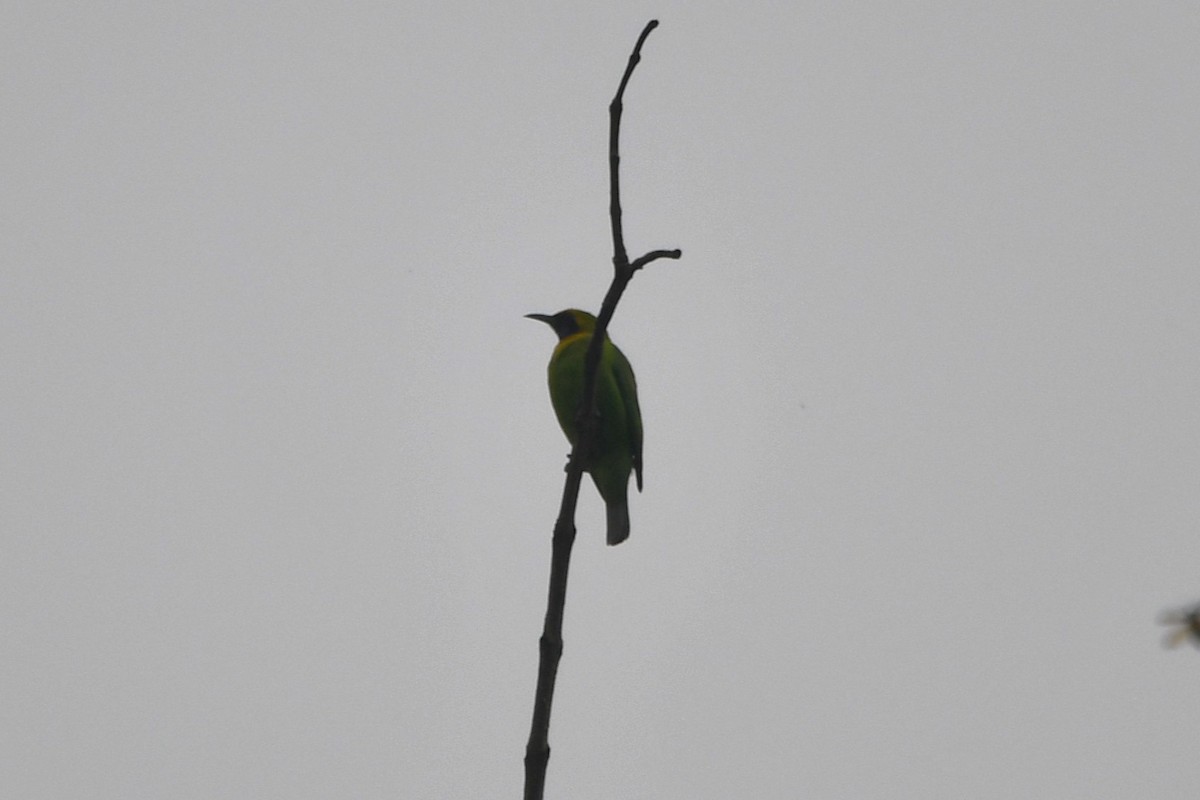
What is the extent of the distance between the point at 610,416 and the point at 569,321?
1.69m

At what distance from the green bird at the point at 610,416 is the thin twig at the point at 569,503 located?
3.13m

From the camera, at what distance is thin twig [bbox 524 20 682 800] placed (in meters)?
1.85

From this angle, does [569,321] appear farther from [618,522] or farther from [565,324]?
A: [618,522]

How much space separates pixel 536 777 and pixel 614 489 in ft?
13.3

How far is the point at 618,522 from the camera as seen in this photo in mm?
5777

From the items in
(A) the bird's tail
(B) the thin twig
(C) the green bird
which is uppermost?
(C) the green bird

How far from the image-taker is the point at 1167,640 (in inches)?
39.8

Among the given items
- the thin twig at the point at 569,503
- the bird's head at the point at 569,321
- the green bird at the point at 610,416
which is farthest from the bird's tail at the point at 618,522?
the thin twig at the point at 569,503

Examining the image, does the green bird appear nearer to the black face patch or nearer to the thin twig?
the black face patch

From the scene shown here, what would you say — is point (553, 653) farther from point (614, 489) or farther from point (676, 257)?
point (614, 489)

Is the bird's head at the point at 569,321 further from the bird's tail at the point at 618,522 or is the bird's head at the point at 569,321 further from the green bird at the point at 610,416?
the bird's tail at the point at 618,522

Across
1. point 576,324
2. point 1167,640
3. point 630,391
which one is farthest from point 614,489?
point 1167,640

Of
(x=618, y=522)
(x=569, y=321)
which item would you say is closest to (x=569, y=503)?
(x=618, y=522)

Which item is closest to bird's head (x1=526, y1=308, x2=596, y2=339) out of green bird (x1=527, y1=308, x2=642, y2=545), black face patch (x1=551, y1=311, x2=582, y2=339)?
black face patch (x1=551, y1=311, x2=582, y2=339)
